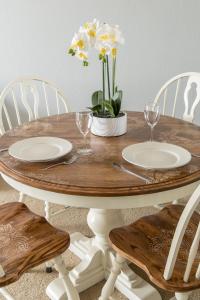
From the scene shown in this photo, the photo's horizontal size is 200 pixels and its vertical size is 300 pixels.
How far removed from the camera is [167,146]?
1.42 meters

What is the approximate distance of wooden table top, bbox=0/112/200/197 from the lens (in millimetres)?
1161

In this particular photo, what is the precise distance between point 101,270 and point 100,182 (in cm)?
78

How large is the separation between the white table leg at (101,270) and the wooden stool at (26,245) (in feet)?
1.10

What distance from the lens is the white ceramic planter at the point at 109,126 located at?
1566 millimetres

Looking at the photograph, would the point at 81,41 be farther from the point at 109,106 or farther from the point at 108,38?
the point at 109,106

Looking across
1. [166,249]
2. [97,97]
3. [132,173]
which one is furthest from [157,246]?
[97,97]

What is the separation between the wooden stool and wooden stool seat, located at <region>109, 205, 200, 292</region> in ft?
0.71

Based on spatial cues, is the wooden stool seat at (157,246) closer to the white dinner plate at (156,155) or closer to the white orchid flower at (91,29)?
the white dinner plate at (156,155)

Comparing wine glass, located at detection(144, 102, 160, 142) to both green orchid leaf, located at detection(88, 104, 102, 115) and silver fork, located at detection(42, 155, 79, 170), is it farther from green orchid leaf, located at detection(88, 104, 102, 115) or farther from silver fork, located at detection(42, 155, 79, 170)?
silver fork, located at detection(42, 155, 79, 170)

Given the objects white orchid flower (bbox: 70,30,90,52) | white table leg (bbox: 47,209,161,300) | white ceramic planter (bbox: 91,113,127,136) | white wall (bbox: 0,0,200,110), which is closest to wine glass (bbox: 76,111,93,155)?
white ceramic planter (bbox: 91,113,127,136)

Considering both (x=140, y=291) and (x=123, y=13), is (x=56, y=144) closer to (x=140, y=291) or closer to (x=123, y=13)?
(x=140, y=291)

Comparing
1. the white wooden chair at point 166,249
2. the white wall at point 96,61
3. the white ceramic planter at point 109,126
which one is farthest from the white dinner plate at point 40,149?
the white wall at point 96,61

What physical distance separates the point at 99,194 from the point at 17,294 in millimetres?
894

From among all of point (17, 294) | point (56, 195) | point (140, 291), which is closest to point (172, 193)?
point (56, 195)
